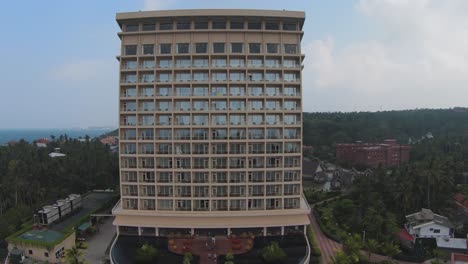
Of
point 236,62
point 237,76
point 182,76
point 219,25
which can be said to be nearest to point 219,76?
point 237,76

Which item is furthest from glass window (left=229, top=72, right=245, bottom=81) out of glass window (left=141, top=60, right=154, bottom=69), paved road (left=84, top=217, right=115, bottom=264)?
paved road (left=84, top=217, right=115, bottom=264)

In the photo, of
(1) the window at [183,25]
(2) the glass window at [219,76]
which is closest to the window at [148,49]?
(1) the window at [183,25]

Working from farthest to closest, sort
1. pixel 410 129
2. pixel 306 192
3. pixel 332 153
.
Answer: pixel 410 129
pixel 332 153
pixel 306 192

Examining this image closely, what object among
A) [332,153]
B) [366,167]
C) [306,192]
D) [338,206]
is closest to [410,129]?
[332,153]

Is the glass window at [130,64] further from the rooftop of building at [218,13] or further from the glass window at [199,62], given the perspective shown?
the glass window at [199,62]

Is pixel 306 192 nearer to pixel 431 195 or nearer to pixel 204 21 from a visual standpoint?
pixel 431 195

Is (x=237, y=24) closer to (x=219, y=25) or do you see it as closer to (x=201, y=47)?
(x=219, y=25)
